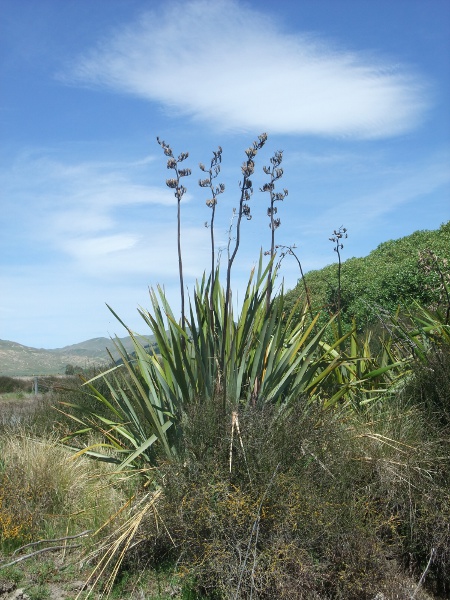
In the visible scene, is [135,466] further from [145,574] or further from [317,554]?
[317,554]

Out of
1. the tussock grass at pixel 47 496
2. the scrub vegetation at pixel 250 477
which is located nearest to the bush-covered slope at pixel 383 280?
the scrub vegetation at pixel 250 477

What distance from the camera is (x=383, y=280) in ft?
49.2

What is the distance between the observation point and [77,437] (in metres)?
8.11

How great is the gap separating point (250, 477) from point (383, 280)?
36.1ft

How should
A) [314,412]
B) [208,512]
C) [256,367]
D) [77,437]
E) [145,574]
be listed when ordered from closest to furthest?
1. [208,512]
2. [145,574]
3. [314,412]
4. [256,367]
5. [77,437]

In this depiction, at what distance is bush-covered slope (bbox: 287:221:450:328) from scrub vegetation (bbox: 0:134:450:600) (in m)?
5.79

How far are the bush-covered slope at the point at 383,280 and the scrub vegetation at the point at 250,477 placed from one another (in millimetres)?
5788

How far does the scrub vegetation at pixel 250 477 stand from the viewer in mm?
4473

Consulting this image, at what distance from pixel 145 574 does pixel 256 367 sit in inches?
73.1

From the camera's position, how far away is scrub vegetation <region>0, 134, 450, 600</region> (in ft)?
14.7

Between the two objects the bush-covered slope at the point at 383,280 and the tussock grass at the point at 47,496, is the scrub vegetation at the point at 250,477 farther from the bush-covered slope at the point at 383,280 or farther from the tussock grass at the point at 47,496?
the bush-covered slope at the point at 383,280

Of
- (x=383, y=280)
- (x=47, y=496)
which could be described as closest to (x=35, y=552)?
(x=47, y=496)

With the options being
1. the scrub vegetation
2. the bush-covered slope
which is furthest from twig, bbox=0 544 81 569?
the bush-covered slope

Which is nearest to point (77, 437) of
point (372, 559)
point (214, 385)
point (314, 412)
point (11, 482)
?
point (11, 482)
